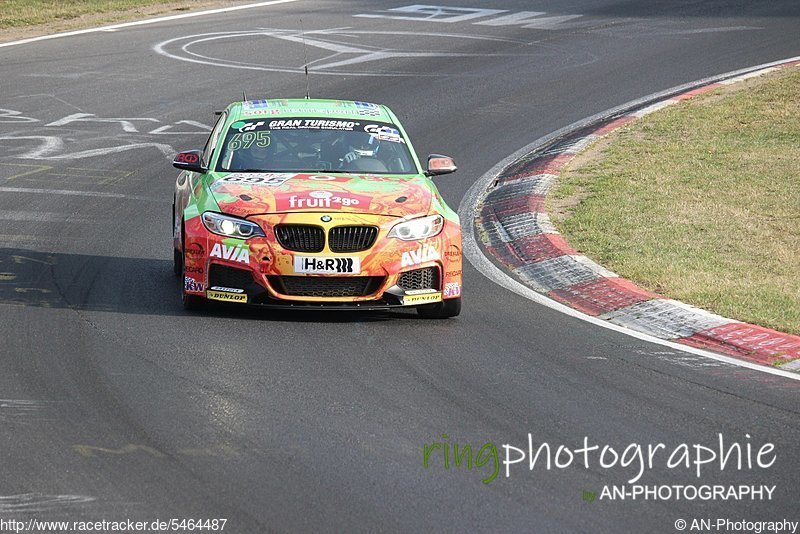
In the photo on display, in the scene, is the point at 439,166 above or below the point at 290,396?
above

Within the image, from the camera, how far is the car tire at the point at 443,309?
1016 cm

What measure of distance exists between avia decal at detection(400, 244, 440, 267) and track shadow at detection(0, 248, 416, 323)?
0.54 meters

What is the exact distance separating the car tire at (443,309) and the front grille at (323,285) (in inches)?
20.5

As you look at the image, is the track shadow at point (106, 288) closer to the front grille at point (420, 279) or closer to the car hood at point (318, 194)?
the front grille at point (420, 279)

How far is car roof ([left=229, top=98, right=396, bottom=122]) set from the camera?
11656mm

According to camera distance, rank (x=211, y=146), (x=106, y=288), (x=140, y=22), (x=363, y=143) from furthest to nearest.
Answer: (x=140, y=22) → (x=211, y=146) → (x=363, y=143) → (x=106, y=288)

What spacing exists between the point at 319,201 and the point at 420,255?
0.85 m

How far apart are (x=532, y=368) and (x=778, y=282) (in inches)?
129

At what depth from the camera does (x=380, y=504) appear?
20.9 ft

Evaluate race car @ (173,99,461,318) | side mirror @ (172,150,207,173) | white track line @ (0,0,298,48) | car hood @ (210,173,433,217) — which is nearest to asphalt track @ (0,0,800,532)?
race car @ (173,99,461,318)

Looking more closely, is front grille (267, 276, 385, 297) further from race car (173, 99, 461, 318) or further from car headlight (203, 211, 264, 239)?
car headlight (203, 211, 264, 239)

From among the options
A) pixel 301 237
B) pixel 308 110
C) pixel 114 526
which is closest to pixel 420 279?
pixel 301 237

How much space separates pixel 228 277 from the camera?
984 cm

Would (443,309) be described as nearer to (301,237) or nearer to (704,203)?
(301,237)
